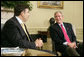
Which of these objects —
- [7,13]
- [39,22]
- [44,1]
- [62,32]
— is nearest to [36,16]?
[39,22]

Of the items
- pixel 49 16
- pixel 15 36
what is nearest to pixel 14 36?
pixel 15 36

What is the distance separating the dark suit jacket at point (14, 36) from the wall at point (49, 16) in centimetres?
220

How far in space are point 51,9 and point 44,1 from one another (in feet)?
1.10

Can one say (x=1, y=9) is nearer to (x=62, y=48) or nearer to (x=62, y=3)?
(x=62, y=48)

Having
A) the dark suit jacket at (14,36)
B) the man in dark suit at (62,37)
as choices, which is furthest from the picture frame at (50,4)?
the dark suit jacket at (14,36)

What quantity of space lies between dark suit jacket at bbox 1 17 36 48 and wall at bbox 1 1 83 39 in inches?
86.5

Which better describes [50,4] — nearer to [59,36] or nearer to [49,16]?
[49,16]

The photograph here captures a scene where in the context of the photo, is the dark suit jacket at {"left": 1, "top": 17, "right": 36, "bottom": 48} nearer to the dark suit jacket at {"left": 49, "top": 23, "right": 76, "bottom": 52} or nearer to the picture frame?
the dark suit jacket at {"left": 49, "top": 23, "right": 76, "bottom": 52}

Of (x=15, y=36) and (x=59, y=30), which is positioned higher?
(x=15, y=36)

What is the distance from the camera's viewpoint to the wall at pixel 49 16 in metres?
4.74

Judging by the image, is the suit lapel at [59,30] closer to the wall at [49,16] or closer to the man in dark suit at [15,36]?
the man in dark suit at [15,36]

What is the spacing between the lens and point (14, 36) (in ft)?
7.79

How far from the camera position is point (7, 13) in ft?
11.6

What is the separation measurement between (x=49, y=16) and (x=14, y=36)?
8.72 ft
